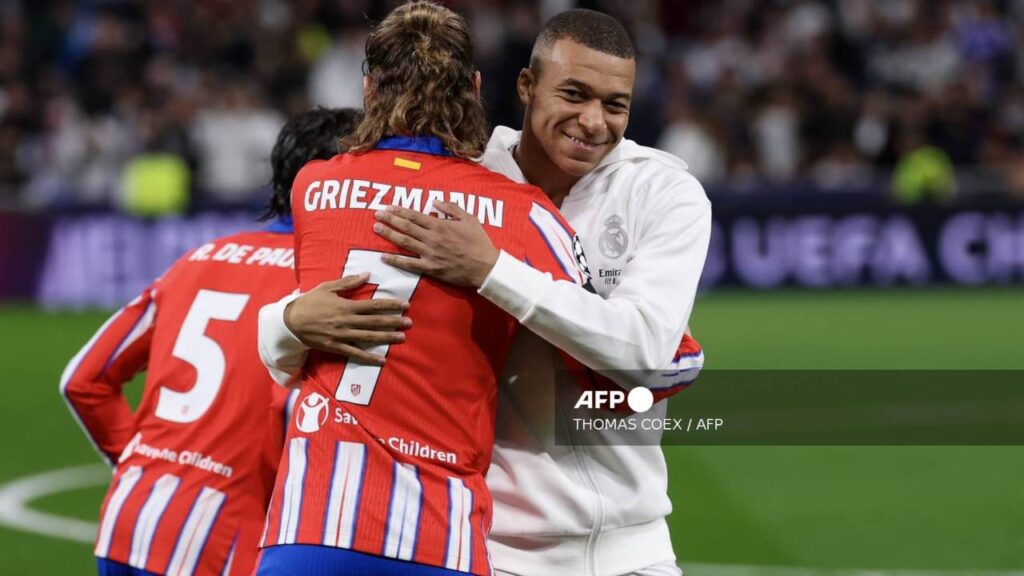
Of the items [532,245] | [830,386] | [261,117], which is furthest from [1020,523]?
[261,117]

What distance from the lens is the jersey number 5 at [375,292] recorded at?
310cm

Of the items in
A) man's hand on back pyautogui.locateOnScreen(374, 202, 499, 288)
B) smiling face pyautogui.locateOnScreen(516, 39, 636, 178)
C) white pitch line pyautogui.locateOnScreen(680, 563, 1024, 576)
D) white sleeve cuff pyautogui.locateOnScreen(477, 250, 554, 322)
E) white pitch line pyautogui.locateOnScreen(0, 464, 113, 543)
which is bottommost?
white pitch line pyautogui.locateOnScreen(0, 464, 113, 543)

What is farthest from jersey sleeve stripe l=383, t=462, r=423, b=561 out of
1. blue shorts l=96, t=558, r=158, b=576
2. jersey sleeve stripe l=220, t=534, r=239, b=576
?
blue shorts l=96, t=558, r=158, b=576

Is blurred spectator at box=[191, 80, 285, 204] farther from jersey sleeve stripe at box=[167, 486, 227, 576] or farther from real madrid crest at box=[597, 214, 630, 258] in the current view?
real madrid crest at box=[597, 214, 630, 258]

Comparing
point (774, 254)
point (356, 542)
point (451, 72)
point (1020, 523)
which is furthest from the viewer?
point (774, 254)

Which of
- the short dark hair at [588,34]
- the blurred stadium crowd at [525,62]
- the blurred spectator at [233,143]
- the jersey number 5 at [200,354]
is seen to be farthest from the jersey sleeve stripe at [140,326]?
the blurred spectator at [233,143]

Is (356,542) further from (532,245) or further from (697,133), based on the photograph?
(697,133)

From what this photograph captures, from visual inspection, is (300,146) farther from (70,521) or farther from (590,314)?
(70,521)

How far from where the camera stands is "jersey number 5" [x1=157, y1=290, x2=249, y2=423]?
420 centimetres

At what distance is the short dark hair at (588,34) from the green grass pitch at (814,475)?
1396 millimetres

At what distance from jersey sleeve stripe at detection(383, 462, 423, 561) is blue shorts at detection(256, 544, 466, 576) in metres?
0.03

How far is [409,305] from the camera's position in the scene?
314 centimetres

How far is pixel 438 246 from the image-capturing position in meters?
3.12

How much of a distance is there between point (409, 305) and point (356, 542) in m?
0.51
